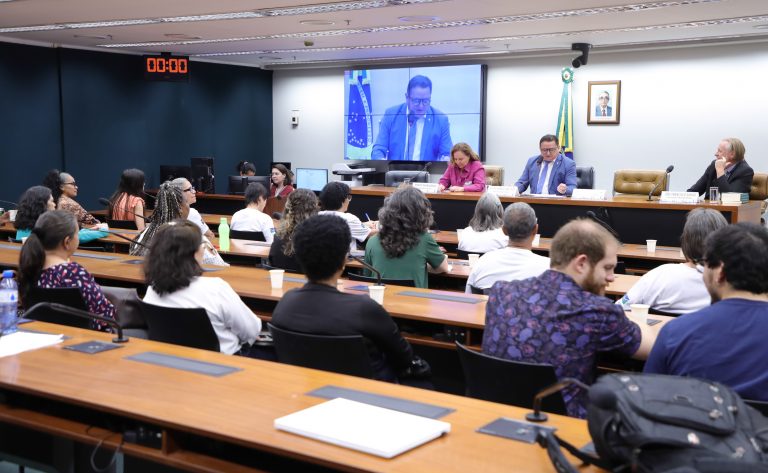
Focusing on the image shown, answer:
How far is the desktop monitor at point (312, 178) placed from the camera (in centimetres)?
1241

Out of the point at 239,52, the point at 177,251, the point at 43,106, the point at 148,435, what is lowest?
the point at 148,435

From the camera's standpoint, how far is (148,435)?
7.64 ft

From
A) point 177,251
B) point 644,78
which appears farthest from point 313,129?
point 177,251

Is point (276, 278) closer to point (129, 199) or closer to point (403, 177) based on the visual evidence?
point (129, 199)

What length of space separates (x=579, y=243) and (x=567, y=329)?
0.99 feet

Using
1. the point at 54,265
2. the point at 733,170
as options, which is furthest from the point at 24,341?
the point at 733,170

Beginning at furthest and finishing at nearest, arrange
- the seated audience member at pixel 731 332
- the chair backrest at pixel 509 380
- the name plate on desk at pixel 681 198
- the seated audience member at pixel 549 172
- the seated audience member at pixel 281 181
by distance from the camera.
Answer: the seated audience member at pixel 281 181 < the seated audience member at pixel 549 172 < the name plate on desk at pixel 681 198 < the chair backrest at pixel 509 380 < the seated audience member at pixel 731 332

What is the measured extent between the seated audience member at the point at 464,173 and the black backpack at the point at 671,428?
6695 millimetres

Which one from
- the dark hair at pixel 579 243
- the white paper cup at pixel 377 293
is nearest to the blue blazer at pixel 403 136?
the white paper cup at pixel 377 293

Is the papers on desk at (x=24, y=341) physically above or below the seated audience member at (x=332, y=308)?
below

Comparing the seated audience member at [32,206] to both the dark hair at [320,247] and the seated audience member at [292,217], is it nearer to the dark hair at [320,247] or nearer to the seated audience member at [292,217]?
the seated audience member at [292,217]

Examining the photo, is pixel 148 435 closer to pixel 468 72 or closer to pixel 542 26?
pixel 542 26

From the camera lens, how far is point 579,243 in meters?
2.72

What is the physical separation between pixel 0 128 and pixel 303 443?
35.6ft
